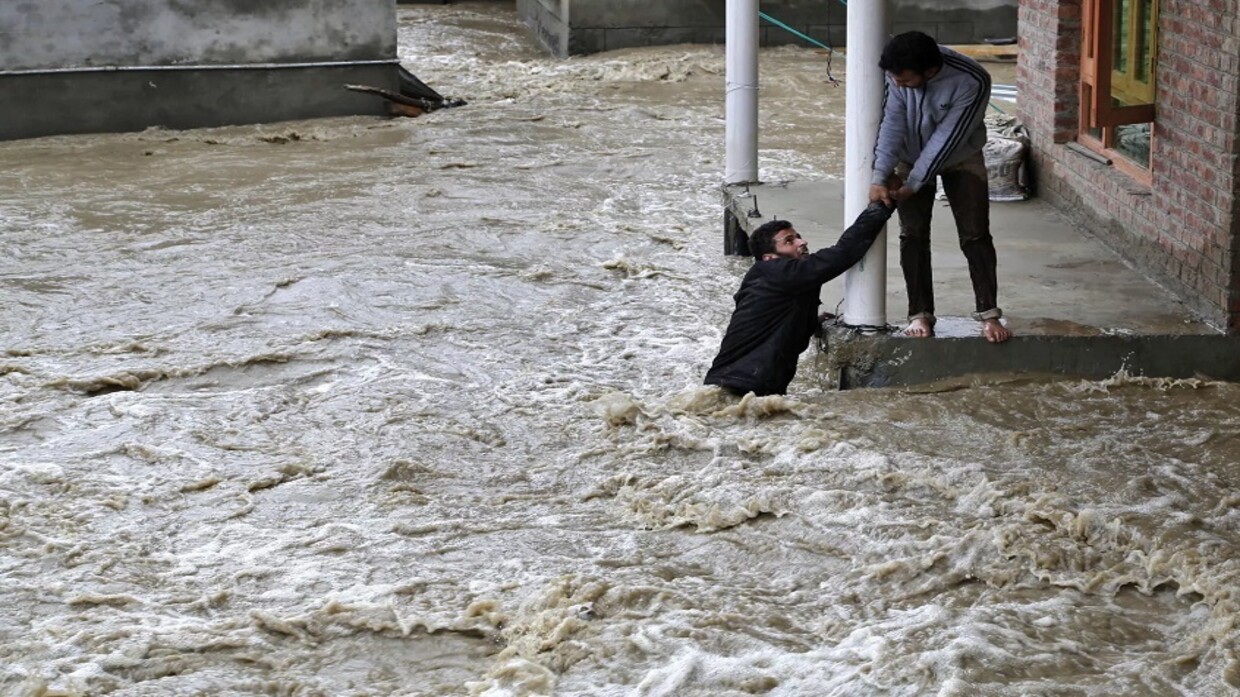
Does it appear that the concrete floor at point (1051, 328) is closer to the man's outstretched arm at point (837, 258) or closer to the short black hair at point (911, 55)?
the man's outstretched arm at point (837, 258)

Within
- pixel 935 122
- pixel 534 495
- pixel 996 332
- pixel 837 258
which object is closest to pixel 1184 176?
pixel 996 332

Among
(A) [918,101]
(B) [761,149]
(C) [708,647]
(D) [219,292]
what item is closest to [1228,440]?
(A) [918,101]

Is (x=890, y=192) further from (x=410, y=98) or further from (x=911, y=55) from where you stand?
(x=410, y=98)

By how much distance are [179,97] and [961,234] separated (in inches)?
400

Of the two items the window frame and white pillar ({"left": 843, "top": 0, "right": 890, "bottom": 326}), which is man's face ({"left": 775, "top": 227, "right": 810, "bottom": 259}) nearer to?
white pillar ({"left": 843, "top": 0, "right": 890, "bottom": 326})

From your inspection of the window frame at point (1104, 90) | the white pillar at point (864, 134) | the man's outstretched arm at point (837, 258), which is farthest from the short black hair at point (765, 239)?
the window frame at point (1104, 90)

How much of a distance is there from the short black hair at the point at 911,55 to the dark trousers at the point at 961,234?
0.55 meters

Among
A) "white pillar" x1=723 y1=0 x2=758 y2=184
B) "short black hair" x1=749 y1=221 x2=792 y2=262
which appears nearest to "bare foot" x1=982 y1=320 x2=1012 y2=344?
"short black hair" x1=749 y1=221 x2=792 y2=262

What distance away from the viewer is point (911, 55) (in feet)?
23.1

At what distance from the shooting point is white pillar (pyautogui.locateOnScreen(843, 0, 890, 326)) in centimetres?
738

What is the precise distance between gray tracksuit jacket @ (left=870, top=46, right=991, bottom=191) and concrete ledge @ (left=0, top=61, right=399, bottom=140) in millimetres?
9683

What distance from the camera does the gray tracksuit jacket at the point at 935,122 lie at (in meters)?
7.23

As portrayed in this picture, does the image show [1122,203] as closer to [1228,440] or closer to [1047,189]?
[1047,189]

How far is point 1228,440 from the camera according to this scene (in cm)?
690
